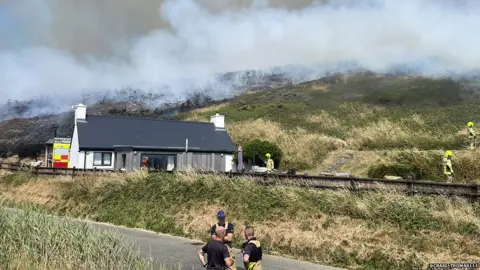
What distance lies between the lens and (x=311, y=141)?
105 feet

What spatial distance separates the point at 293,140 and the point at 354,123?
803 centimetres

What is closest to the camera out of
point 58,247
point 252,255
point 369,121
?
point 252,255

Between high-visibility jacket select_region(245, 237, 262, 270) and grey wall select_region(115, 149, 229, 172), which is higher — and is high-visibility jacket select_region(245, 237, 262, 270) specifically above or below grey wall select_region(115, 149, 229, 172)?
below

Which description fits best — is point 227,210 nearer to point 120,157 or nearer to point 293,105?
point 120,157

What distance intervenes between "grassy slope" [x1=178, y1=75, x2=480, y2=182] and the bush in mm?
744

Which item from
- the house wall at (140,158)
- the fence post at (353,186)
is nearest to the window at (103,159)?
the house wall at (140,158)

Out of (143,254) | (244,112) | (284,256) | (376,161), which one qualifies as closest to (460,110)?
(376,161)

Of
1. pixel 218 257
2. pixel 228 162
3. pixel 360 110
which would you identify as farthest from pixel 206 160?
pixel 218 257

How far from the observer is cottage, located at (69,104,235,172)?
31.8m

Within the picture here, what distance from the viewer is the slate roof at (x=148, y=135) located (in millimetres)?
32594

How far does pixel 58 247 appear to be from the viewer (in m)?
8.15

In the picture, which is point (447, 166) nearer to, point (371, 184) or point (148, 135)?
point (371, 184)

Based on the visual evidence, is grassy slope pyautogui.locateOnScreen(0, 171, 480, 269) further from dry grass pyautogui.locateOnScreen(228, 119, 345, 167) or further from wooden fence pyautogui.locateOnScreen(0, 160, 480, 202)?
dry grass pyautogui.locateOnScreen(228, 119, 345, 167)

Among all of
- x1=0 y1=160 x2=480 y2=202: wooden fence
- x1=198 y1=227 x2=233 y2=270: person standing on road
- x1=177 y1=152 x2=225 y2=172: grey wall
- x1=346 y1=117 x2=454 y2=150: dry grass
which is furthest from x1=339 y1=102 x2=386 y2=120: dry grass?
x1=198 y1=227 x2=233 y2=270: person standing on road
